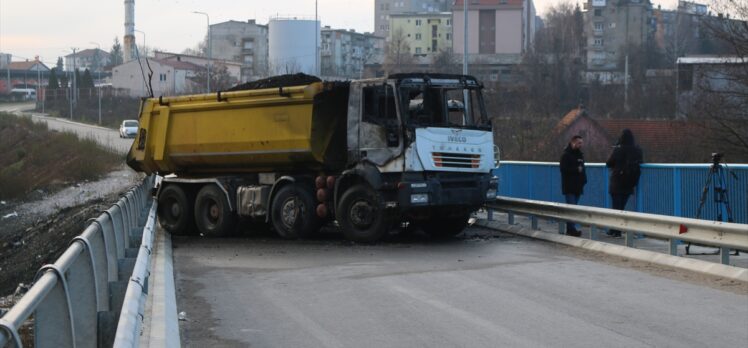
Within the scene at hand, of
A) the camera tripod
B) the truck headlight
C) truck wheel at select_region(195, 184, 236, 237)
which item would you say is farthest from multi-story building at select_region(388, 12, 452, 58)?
the camera tripod

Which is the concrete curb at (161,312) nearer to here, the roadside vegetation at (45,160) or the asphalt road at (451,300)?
the asphalt road at (451,300)

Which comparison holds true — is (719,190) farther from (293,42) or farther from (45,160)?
(293,42)

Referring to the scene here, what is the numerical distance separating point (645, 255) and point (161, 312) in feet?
25.2

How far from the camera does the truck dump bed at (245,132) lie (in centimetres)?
1758

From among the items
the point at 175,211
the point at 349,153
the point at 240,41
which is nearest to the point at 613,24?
the point at 240,41

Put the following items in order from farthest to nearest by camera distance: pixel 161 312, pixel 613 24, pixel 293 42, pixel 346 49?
pixel 346 49
pixel 613 24
pixel 293 42
pixel 161 312

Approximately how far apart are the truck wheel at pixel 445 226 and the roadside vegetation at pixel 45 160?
2885 cm

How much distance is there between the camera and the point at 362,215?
16.9 meters

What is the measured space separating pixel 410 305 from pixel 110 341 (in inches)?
154

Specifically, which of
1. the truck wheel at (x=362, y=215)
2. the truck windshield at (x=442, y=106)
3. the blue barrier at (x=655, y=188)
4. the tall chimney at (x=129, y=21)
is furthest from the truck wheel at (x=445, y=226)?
the tall chimney at (x=129, y=21)

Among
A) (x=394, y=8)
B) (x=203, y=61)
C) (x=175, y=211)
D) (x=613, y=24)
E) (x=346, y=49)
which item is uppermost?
(x=394, y=8)

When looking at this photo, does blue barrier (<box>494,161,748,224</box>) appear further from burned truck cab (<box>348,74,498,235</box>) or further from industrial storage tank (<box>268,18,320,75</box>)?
industrial storage tank (<box>268,18,320,75</box>)

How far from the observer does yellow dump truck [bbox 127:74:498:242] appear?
16609 mm

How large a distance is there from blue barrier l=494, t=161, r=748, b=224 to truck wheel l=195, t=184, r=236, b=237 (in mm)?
6677
